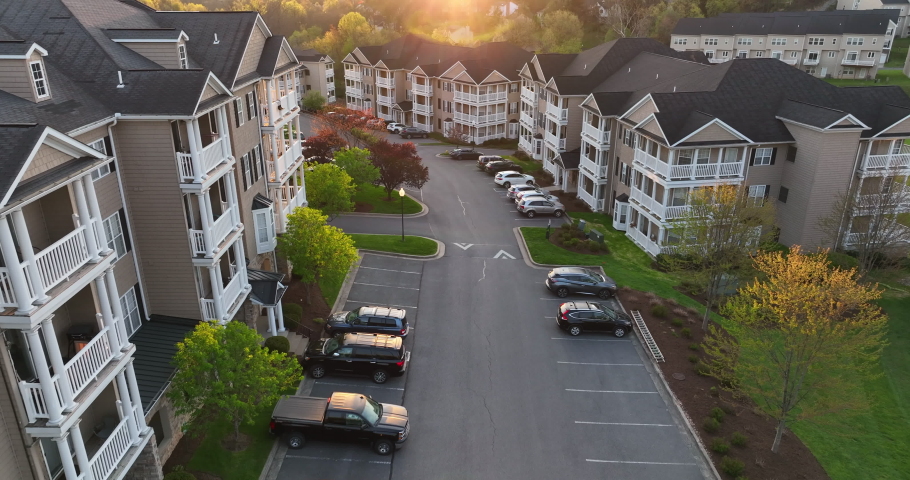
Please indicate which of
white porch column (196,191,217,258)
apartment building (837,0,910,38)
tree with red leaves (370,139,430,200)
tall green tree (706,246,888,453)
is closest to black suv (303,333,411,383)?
white porch column (196,191,217,258)

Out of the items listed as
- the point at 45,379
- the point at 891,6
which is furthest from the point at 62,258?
the point at 891,6

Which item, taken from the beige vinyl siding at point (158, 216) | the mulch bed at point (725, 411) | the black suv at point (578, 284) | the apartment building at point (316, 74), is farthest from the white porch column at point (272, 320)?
the apartment building at point (316, 74)

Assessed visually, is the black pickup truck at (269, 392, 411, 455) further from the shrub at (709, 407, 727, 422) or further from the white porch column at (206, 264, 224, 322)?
the shrub at (709, 407, 727, 422)

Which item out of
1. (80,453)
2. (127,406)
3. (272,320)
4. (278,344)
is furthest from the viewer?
(272,320)

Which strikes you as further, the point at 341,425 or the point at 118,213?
the point at 341,425

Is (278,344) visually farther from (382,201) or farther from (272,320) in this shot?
(382,201)

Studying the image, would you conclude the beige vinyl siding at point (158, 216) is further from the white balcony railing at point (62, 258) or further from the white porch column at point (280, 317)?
the white balcony railing at point (62, 258)

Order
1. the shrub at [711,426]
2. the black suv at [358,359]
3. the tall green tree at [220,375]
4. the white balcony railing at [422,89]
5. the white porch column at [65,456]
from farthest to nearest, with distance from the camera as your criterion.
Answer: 1. the white balcony railing at [422,89]
2. the black suv at [358,359]
3. the shrub at [711,426]
4. the tall green tree at [220,375]
5. the white porch column at [65,456]

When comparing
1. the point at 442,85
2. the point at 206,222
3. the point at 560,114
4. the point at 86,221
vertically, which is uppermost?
the point at 86,221
